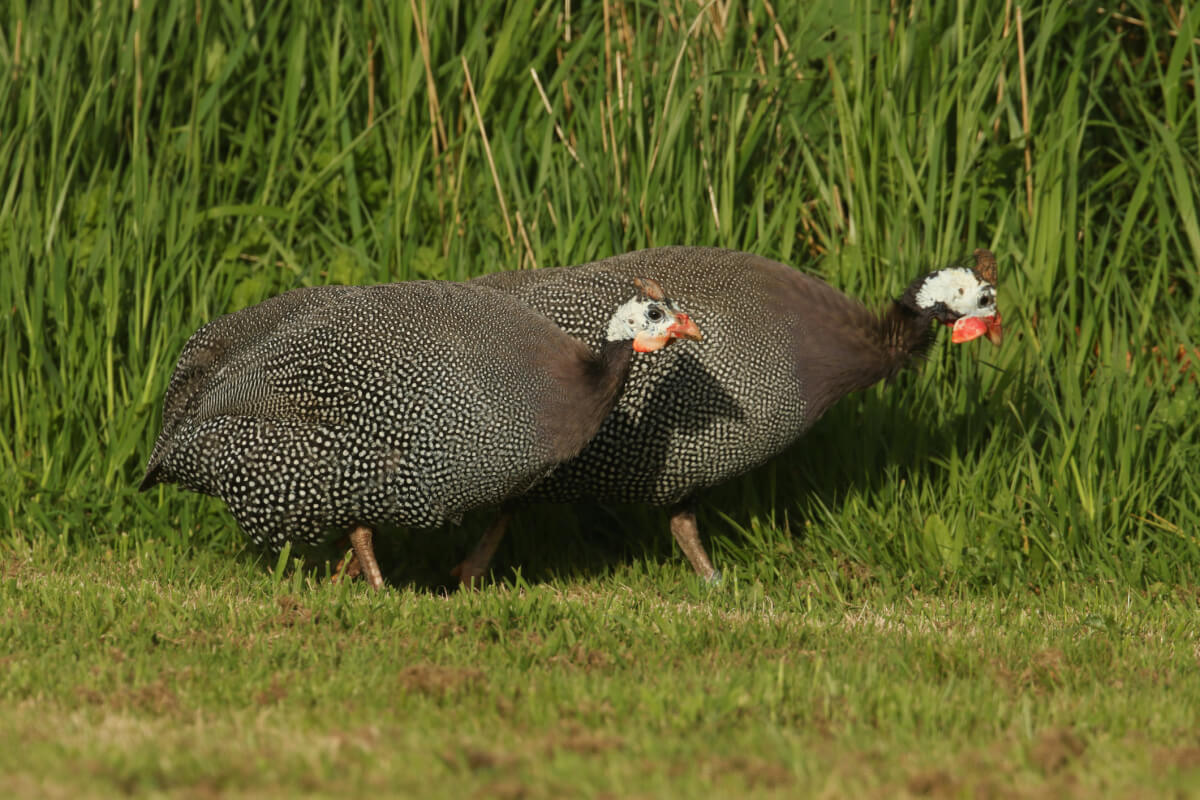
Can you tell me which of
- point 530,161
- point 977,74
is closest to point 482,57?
point 530,161

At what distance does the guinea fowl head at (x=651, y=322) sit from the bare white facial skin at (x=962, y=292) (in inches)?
32.5

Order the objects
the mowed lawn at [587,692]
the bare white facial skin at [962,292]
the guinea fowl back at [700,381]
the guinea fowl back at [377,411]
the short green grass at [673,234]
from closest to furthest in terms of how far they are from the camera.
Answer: the mowed lawn at [587,692], the guinea fowl back at [377,411], the guinea fowl back at [700,381], the bare white facial skin at [962,292], the short green grass at [673,234]

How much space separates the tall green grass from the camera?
483cm

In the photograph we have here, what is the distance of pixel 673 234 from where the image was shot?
200 inches

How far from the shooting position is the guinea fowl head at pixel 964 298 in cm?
450

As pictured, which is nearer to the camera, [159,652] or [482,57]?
[159,652]

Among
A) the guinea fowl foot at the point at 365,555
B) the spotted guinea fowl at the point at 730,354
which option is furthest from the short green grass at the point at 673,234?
the spotted guinea fowl at the point at 730,354

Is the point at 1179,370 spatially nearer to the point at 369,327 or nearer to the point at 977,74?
the point at 977,74

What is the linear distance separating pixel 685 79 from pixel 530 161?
625mm

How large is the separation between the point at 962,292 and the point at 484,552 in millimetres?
1677

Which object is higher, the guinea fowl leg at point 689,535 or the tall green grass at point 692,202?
the tall green grass at point 692,202

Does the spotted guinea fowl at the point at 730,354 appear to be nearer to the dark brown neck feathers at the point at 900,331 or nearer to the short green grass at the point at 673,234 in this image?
the dark brown neck feathers at the point at 900,331

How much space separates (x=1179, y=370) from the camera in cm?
489

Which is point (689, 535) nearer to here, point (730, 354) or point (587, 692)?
point (730, 354)
